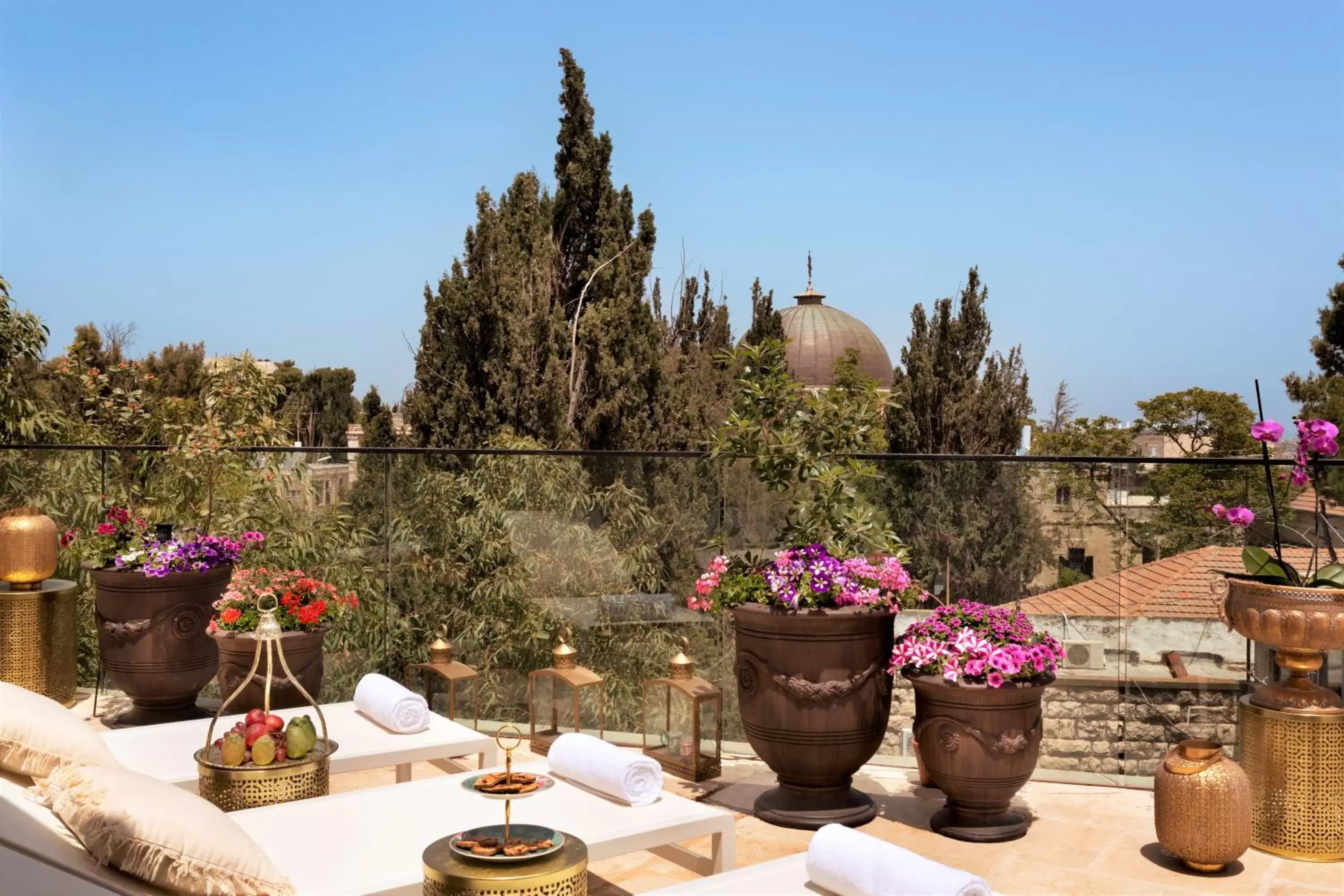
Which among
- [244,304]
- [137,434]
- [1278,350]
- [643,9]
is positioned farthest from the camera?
[244,304]

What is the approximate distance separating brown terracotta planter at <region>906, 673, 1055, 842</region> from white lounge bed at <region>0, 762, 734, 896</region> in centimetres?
116

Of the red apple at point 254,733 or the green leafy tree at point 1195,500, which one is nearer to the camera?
the red apple at point 254,733

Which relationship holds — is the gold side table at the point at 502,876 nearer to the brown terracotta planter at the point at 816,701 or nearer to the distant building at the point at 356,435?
the brown terracotta planter at the point at 816,701

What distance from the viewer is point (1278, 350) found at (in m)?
23.3

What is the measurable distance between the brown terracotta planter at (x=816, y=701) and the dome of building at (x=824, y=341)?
48456 millimetres

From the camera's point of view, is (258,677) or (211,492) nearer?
(258,677)

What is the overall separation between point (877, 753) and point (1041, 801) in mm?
797

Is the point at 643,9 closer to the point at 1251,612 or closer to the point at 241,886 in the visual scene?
the point at 1251,612

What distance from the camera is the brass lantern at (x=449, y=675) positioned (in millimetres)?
6133

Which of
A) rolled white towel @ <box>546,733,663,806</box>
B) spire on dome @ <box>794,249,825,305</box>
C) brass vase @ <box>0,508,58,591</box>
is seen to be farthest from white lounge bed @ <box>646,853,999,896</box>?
spire on dome @ <box>794,249,825,305</box>

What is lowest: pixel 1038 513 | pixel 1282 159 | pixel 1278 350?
pixel 1038 513

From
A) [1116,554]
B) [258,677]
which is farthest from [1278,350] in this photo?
[258,677]

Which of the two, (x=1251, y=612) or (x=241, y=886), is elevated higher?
(x=1251, y=612)

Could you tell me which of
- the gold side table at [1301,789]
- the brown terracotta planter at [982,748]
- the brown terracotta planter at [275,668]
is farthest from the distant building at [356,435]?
the gold side table at [1301,789]
